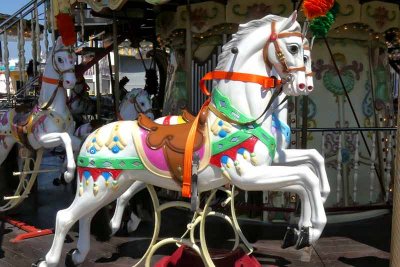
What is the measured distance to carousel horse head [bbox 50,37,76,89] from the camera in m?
5.47

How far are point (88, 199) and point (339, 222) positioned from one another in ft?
11.5

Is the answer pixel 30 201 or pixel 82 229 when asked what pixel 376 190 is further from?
pixel 30 201

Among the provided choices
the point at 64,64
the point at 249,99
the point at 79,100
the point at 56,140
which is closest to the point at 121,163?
the point at 249,99

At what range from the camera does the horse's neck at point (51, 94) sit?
18.1 ft

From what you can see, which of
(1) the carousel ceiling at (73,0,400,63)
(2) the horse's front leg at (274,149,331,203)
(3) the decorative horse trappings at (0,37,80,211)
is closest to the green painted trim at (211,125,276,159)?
(2) the horse's front leg at (274,149,331,203)

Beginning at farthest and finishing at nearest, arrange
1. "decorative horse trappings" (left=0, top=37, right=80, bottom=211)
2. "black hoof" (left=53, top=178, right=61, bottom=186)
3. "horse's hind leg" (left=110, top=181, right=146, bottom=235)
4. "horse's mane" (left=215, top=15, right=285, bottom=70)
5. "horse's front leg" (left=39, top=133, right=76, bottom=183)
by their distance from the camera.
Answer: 1. "black hoof" (left=53, top=178, right=61, bottom=186)
2. "decorative horse trappings" (left=0, top=37, right=80, bottom=211)
3. "horse's front leg" (left=39, top=133, right=76, bottom=183)
4. "horse's hind leg" (left=110, top=181, right=146, bottom=235)
5. "horse's mane" (left=215, top=15, right=285, bottom=70)

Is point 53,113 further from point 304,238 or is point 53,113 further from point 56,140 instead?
point 304,238

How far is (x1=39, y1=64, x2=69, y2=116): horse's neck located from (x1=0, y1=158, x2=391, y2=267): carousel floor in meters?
1.53

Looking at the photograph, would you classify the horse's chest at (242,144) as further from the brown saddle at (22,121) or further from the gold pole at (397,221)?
the brown saddle at (22,121)

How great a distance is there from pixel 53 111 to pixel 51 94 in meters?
0.21

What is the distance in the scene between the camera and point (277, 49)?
307cm

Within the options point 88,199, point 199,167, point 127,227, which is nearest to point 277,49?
point 199,167

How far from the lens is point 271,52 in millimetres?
3125

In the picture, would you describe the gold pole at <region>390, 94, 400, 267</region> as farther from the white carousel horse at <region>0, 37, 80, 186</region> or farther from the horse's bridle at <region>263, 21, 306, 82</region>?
the white carousel horse at <region>0, 37, 80, 186</region>
